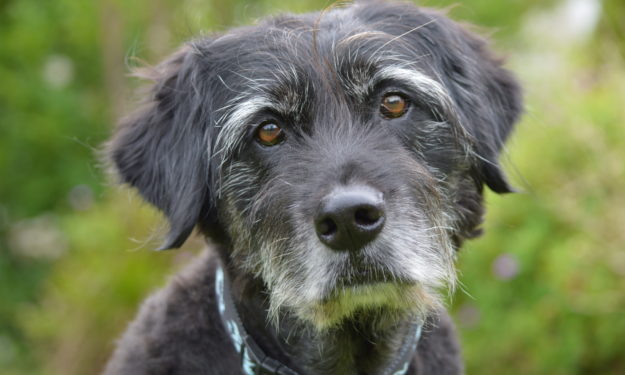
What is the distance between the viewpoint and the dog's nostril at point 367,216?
2.89 meters

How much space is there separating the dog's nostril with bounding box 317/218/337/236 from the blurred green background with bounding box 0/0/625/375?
0.98 m

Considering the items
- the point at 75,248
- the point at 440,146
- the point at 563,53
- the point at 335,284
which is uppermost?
the point at 440,146

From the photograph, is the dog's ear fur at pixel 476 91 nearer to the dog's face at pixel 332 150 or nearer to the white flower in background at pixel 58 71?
the dog's face at pixel 332 150

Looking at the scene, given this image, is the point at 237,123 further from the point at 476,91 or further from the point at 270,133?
the point at 476,91

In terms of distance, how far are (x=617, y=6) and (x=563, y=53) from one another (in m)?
1.15

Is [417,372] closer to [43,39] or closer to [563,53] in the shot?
[563,53]

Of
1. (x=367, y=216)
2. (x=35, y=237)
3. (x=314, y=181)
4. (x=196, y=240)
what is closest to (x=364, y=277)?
(x=367, y=216)

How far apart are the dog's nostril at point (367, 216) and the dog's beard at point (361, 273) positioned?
98 mm

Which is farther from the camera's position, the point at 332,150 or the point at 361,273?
the point at 332,150

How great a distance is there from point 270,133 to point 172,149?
1.68 feet

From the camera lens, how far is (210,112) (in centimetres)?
358

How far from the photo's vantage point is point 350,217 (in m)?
2.88

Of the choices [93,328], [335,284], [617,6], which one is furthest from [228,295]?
[617,6]

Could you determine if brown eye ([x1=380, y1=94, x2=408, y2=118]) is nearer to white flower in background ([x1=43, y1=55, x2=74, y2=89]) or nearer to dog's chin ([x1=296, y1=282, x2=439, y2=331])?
dog's chin ([x1=296, y1=282, x2=439, y2=331])
